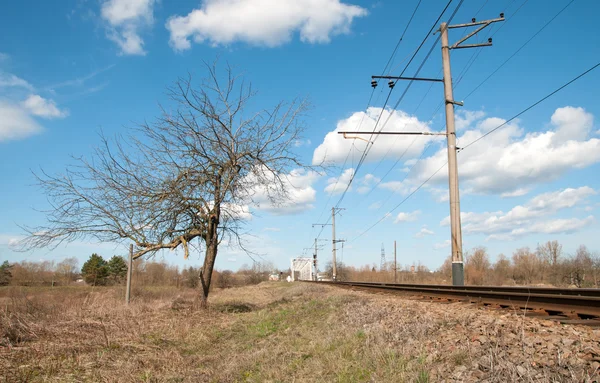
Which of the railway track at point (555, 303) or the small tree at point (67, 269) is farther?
the small tree at point (67, 269)

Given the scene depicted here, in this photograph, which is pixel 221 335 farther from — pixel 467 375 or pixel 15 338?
pixel 467 375

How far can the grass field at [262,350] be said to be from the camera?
4305 mm

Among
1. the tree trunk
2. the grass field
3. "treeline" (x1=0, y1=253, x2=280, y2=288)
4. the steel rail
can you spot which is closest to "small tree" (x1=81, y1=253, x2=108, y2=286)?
"treeline" (x1=0, y1=253, x2=280, y2=288)

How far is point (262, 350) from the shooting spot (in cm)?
739

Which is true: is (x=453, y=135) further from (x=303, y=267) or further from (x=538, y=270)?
(x=303, y=267)

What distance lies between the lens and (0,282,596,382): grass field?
430cm

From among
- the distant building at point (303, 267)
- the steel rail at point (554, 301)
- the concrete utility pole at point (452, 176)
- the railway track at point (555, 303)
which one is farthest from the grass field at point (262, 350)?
the distant building at point (303, 267)

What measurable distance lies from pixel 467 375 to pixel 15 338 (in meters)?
8.37

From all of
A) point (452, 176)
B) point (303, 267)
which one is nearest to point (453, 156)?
point (452, 176)

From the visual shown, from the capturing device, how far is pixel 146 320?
449 inches

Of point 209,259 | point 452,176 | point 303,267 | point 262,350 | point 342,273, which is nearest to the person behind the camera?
point 262,350

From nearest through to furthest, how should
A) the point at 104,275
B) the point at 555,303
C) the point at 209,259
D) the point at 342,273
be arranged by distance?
the point at 555,303, the point at 209,259, the point at 104,275, the point at 342,273

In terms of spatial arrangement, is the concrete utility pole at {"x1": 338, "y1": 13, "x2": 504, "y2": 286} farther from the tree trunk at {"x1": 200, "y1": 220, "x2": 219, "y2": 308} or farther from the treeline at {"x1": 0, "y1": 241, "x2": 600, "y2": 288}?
the treeline at {"x1": 0, "y1": 241, "x2": 600, "y2": 288}

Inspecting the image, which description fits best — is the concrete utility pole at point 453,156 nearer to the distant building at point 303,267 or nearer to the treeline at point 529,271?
the treeline at point 529,271
